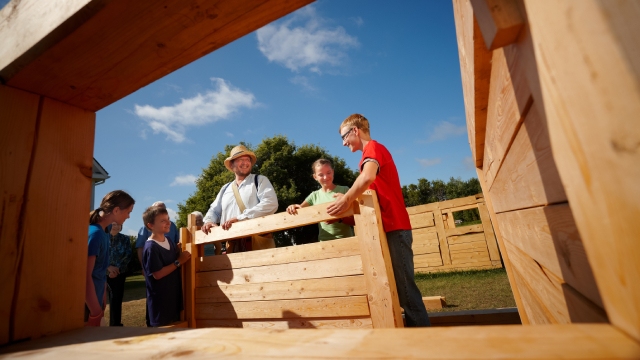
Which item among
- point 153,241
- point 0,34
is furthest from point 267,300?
point 0,34

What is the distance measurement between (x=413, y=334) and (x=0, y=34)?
59.9 inches

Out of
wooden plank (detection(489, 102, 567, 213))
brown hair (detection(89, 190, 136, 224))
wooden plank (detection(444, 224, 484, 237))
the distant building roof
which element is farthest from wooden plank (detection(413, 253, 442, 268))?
the distant building roof

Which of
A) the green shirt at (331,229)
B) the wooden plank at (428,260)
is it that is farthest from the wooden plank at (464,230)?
the green shirt at (331,229)

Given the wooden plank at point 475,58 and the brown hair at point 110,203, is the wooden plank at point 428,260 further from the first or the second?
the brown hair at point 110,203

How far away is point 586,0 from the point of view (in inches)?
16.8

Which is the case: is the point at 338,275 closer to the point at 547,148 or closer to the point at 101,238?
the point at 547,148

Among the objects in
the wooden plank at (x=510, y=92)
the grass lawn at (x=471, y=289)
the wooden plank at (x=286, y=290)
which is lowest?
the grass lawn at (x=471, y=289)

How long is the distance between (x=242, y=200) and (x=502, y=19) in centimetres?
350

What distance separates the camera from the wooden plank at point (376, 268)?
218 centimetres

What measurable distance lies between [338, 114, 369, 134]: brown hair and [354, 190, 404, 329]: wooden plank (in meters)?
0.94

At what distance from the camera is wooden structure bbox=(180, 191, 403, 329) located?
228 centimetres

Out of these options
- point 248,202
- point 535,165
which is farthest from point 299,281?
point 535,165

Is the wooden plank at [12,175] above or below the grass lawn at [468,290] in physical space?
above

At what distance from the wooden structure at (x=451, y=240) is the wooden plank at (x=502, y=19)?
26.6 ft
